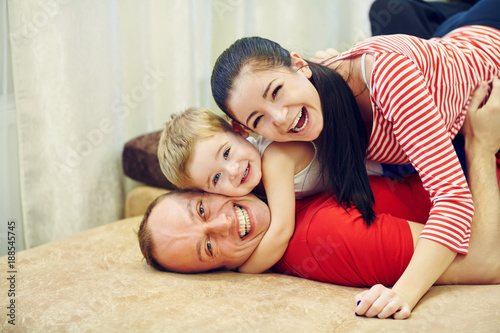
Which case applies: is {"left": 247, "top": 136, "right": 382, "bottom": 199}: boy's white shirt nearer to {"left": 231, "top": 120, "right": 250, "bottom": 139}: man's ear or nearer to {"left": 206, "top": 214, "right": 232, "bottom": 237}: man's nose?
{"left": 231, "top": 120, "right": 250, "bottom": 139}: man's ear

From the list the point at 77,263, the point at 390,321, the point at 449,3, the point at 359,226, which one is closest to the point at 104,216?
the point at 77,263

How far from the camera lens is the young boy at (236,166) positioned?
1.25m

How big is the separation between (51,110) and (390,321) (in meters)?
1.36

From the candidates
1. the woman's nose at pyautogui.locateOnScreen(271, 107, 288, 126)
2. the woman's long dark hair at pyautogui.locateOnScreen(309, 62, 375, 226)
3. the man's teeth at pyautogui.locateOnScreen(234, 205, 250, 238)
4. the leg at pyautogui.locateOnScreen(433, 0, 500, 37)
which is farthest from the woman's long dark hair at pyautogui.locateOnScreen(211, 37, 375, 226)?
the leg at pyautogui.locateOnScreen(433, 0, 500, 37)

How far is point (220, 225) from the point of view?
1.23m

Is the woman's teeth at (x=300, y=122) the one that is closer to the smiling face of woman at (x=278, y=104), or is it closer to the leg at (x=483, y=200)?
the smiling face of woman at (x=278, y=104)

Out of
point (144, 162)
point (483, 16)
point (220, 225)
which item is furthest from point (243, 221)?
point (483, 16)

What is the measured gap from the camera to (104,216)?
2.08m

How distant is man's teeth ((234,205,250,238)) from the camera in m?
1.27

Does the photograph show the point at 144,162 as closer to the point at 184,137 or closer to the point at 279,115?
the point at 184,137

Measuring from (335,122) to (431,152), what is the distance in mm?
245

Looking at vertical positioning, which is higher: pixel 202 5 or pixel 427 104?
pixel 202 5

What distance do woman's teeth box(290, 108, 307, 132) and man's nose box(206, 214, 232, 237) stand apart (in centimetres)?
28

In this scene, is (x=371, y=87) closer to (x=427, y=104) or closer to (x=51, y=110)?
(x=427, y=104)
